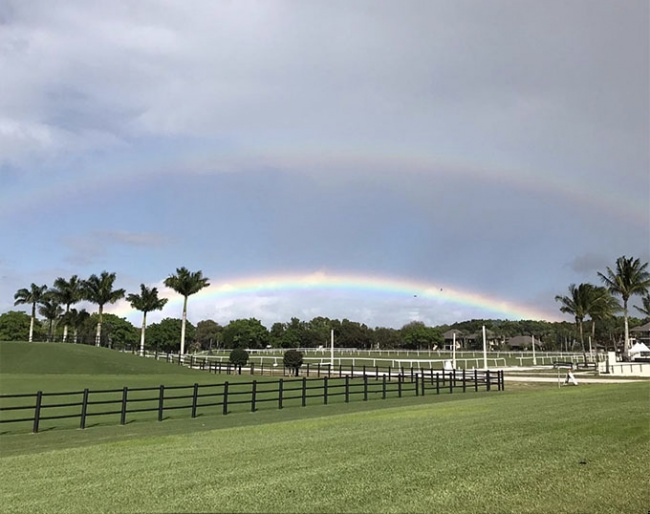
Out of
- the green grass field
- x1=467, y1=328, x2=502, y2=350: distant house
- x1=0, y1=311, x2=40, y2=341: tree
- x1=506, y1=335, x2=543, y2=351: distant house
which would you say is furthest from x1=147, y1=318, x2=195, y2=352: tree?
the green grass field

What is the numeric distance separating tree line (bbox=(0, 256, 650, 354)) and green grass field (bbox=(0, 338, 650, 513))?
56.4 metres

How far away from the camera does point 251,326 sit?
13662 centimetres

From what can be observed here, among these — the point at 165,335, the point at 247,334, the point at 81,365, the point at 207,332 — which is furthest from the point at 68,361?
the point at 207,332

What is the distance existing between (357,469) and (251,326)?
430ft

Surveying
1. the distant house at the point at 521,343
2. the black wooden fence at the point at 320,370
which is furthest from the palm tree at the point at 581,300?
the distant house at the point at 521,343

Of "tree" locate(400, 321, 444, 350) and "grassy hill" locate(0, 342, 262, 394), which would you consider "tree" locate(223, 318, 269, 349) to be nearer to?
"tree" locate(400, 321, 444, 350)

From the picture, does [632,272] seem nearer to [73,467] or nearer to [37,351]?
[37,351]

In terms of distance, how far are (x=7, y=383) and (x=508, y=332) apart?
6615 inches

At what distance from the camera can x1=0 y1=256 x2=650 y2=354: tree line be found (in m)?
68.0

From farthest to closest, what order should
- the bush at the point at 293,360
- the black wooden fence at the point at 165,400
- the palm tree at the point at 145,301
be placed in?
the palm tree at the point at 145,301 → the bush at the point at 293,360 → the black wooden fence at the point at 165,400

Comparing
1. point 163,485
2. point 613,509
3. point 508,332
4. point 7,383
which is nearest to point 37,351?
point 7,383

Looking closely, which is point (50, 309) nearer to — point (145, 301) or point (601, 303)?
point (145, 301)

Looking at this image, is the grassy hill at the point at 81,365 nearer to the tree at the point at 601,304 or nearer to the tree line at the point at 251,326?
the tree line at the point at 251,326

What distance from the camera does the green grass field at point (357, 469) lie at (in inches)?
245
